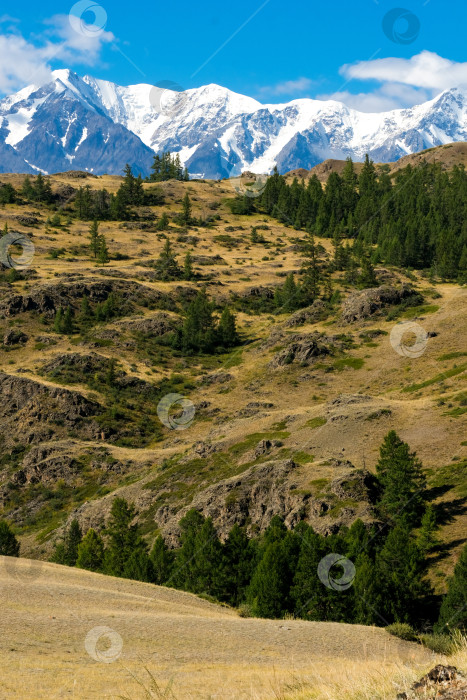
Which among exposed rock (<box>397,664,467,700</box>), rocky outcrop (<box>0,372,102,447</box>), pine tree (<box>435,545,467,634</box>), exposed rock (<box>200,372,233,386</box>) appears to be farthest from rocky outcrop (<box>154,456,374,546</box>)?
exposed rock (<box>200,372,233,386</box>)

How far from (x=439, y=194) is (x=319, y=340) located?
315 feet

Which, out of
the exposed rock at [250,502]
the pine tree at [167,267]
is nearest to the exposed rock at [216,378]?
the pine tree at [167,267]

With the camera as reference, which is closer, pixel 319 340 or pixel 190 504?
pixel 190 504

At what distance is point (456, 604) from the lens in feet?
123

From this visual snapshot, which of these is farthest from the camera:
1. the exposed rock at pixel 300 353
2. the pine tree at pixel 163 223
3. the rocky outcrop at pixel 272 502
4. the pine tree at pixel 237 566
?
the pine tree at pixel 163 223

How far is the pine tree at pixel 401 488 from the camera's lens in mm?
52875

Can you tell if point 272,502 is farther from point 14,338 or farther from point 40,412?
point 14,338

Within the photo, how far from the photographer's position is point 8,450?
9931 centimetres

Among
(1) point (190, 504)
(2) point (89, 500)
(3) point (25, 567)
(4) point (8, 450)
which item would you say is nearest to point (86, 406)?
(4) point (8, 450)

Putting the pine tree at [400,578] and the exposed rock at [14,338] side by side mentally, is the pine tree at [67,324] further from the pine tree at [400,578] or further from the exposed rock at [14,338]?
the pine tree at [400,578]

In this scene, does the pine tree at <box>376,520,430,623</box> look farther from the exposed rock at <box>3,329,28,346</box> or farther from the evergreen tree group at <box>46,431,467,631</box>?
the exposed rock at <box>3,329,28,346</box>

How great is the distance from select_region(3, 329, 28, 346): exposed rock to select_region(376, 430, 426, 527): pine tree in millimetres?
87837

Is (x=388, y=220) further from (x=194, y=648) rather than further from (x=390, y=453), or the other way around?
(x=194, y=648)

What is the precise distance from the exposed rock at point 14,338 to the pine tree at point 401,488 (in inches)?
3458
